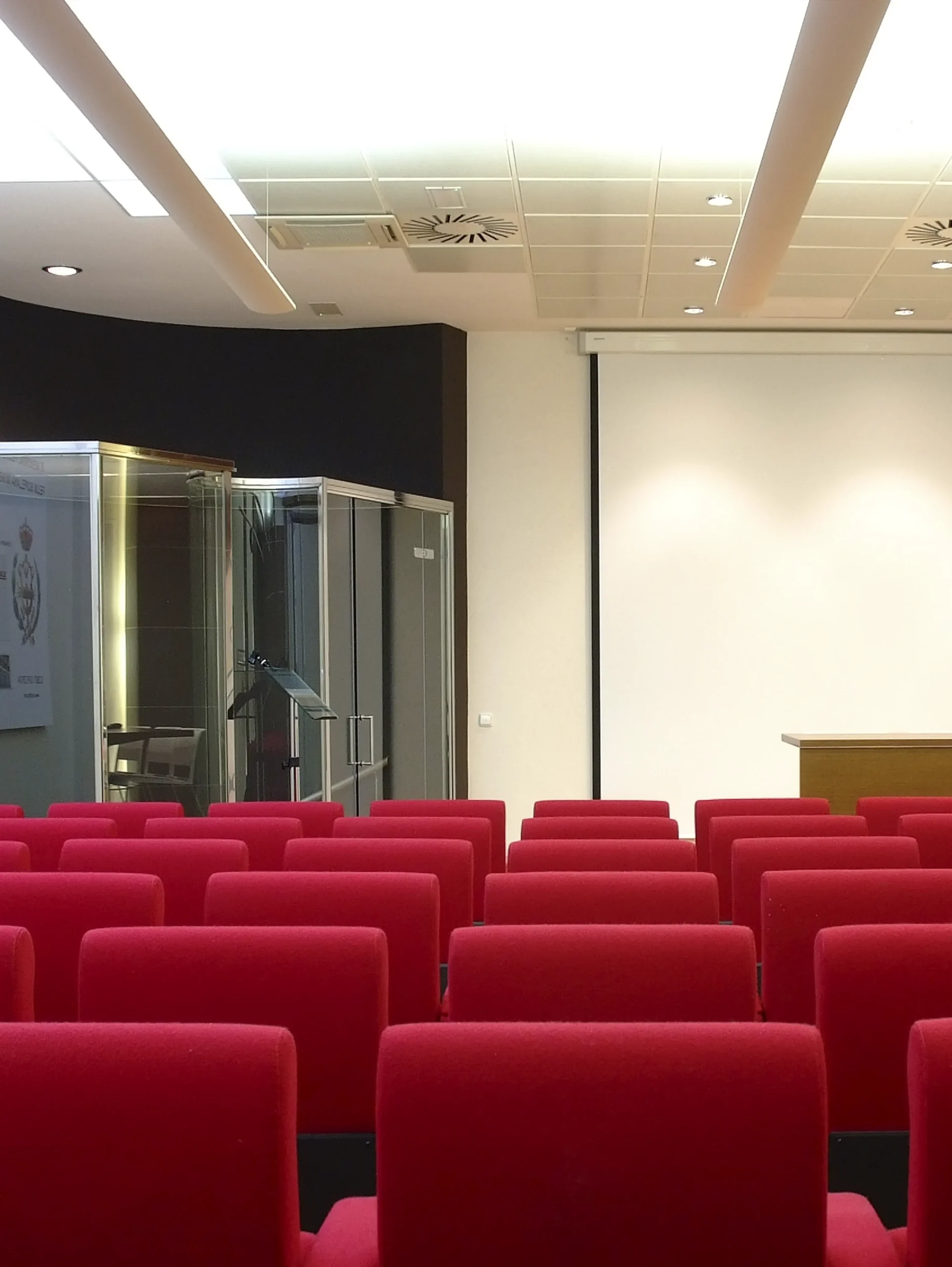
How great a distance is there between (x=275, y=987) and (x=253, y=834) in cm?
212

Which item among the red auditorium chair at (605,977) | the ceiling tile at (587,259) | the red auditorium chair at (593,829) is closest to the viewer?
the red auditorium chair at (605,977)

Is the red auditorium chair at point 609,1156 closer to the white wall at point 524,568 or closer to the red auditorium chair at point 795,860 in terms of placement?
the red auditorium chair at point 795,860

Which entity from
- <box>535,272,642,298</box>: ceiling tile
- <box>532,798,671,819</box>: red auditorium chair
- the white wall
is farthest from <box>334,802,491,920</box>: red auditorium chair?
the white wall

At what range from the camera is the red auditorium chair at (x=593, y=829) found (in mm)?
4191

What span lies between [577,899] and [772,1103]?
1.44m

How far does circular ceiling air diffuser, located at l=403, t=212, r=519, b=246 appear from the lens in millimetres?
6777

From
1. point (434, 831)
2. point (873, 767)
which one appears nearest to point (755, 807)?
point (434, 831)

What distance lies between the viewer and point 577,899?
282cm

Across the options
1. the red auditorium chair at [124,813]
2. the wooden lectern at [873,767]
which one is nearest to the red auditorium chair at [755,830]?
the red auditorium chair at [124,813]

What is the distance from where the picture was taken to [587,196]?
21.3 ft

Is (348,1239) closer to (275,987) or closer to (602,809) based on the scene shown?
(275,987)

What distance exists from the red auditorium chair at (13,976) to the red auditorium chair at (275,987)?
0.33 ft

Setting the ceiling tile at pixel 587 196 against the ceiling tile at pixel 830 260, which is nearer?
the ceiling tile at pixel 587 196

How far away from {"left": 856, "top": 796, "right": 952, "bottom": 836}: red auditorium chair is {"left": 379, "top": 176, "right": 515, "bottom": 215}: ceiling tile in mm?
3620
